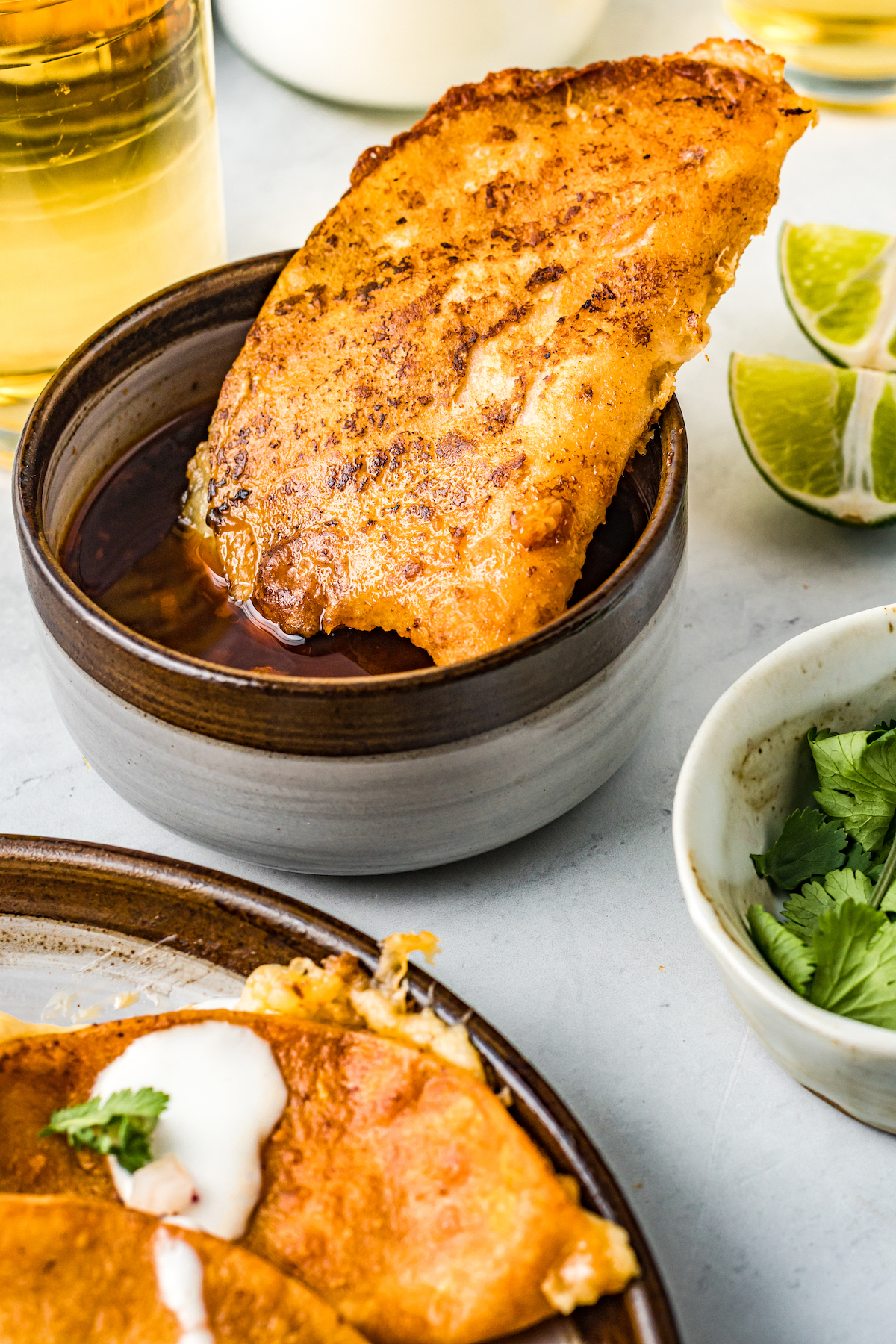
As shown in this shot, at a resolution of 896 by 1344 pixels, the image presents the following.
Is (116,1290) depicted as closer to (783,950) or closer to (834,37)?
(783,950)

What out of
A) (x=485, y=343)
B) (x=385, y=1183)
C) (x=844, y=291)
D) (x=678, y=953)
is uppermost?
(x=485, y=343)

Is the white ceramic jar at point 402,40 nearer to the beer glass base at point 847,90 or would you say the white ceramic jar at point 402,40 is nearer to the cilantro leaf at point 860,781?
the beer glass base at point 847,90

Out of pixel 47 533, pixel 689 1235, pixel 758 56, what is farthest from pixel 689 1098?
pixel 758 56

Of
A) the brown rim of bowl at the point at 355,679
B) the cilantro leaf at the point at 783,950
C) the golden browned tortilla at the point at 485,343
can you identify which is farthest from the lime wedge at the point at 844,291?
the cilantro leaf at the point at 783,950

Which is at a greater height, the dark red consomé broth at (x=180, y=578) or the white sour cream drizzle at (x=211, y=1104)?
the dark red consomé broth at (x=180, y=578)

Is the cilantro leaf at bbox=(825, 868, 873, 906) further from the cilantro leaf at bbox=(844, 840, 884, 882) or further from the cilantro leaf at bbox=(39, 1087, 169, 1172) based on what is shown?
the cilantro leaf at bbox=(39, 1087, 169, 1172)

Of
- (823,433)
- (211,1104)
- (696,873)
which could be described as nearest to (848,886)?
(696,873)
